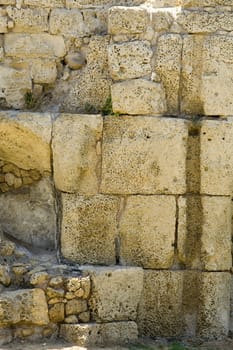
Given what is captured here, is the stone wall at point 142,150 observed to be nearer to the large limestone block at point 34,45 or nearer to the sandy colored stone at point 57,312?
the large limestone block at point 34,45

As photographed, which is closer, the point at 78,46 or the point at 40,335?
the point at 40,335

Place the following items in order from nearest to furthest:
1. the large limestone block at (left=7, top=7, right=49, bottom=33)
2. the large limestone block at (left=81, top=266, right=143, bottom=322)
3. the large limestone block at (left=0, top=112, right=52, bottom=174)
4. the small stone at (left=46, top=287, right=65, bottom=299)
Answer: the small stone at (left=46, top=287, right=65, bottom=299)
the large limestone block at (left=81, top=266, right=143, bottom=322)
the large limestone block at (left=0, top=112, right=52, bottom=174)
the large limestone block at (left=7, top=7, right=49, bottom=33)

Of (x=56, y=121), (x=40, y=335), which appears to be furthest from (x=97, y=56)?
(x=40, y=335)

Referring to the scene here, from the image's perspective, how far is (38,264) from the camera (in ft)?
20.1

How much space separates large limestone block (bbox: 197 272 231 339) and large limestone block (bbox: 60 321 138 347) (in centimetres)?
67

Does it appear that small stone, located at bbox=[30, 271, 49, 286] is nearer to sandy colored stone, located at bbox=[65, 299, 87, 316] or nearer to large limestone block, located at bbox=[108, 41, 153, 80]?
sandy colored stone, located at bbox=[65, 299, 87, 316]

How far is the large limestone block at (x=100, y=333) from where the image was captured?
233 inches

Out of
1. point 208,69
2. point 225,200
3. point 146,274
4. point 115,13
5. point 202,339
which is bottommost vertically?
point 202,339

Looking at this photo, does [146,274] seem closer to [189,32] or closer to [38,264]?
[38,264]

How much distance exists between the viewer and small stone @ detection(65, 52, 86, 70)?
642 centimetres

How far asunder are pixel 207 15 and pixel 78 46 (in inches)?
49.9

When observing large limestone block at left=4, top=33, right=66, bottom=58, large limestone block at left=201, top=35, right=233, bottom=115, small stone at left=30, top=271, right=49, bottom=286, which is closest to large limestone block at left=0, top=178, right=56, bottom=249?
small stone at left=30, top=271, right=49, bottom=286

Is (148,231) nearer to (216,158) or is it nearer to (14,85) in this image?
(216,158)

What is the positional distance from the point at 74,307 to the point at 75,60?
2.35 m
